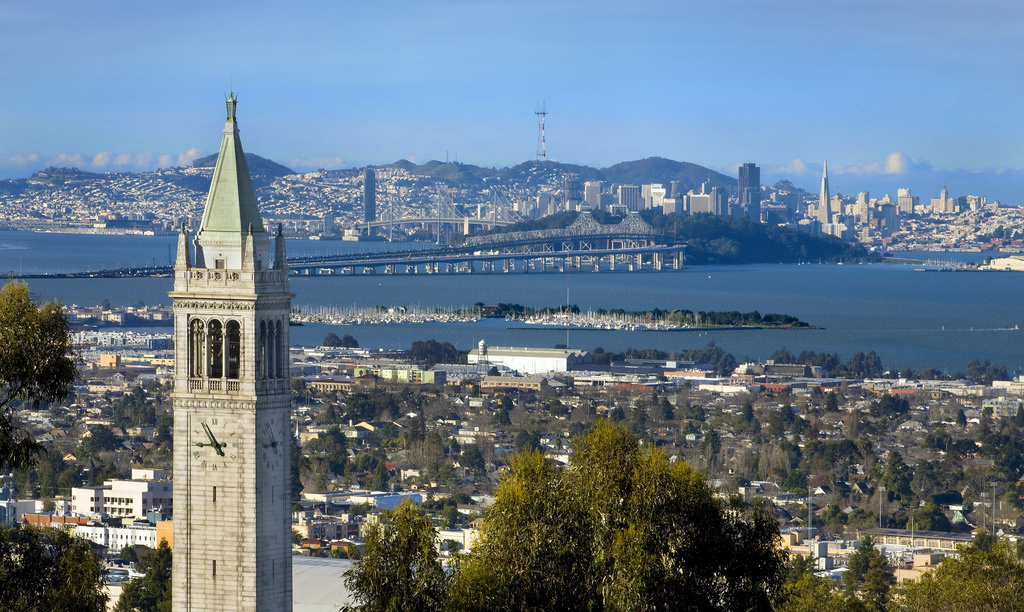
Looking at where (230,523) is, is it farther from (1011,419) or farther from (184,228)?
(1011,419)

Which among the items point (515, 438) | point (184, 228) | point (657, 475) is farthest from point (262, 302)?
point (515, 438)

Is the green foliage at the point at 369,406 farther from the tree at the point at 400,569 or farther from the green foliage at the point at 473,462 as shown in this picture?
the tree at the point at 400,569

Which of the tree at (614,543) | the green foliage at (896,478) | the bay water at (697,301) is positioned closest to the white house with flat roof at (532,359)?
the bay water at (697,301)

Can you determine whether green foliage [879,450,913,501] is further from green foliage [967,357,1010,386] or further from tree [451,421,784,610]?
tree [451,421,784,610]

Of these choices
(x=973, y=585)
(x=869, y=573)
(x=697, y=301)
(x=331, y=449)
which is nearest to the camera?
(x=973, y=585)

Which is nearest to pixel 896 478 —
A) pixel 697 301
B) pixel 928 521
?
pixel 928 521

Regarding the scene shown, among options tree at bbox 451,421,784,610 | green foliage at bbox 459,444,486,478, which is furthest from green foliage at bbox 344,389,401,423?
tree at bbox 451,421,784,610

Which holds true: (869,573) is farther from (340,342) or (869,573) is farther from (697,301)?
(697,301)
